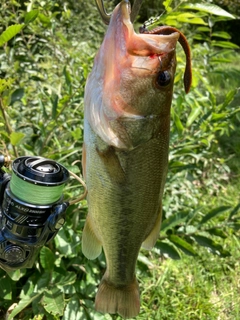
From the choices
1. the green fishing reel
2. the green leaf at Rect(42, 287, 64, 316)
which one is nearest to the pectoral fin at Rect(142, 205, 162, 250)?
the green fishing reel

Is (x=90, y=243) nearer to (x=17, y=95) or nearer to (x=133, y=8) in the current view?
(x=133, y=8)

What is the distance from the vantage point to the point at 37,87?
311 cm

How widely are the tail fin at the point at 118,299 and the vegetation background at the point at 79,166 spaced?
39cm

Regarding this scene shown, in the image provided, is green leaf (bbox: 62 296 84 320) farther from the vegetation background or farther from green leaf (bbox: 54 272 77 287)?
green leaf (bbox: 54 272 77 287)

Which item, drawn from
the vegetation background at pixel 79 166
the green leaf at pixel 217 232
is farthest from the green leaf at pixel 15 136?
the green leaf at pixel 217 232

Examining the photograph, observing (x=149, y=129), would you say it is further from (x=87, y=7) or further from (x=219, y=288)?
(x=87, y=7)

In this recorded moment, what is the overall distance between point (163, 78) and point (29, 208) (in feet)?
1.96

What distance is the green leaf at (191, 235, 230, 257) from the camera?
232cm

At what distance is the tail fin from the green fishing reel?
32cm

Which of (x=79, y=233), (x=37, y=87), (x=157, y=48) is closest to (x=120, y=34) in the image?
(x=157, y=48)

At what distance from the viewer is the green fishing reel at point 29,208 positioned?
128cm

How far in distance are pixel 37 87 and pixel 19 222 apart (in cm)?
194

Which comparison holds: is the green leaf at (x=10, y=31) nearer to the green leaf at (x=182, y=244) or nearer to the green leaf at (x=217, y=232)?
the green leaf at (x=182, y=244)

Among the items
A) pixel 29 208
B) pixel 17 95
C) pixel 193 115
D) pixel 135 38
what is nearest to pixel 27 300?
pixel 29 208
